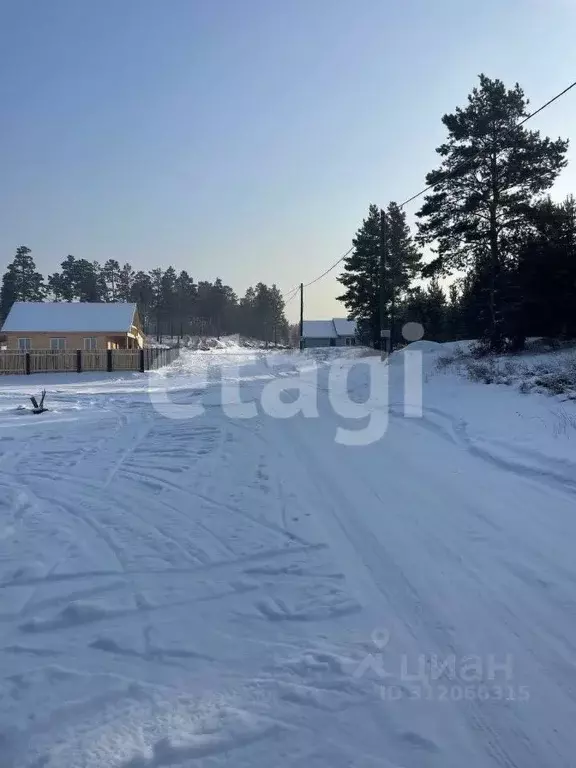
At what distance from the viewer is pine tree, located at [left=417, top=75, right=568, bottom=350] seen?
2233 centimetres

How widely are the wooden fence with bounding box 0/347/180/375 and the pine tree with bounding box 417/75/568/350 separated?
1744 cm

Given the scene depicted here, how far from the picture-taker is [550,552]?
14.7 ft

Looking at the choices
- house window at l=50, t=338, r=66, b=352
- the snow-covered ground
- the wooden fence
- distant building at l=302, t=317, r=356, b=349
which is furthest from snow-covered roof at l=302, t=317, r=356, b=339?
the snow-covered ground

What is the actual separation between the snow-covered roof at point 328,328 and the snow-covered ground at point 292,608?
271ft

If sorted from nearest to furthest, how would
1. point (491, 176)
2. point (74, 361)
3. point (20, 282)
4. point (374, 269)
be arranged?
point (491, 176)
point (74, 361)
point (374, 269)
point (20, 282)

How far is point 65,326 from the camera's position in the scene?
41.4 metres

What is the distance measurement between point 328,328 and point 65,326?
5728 centimetres

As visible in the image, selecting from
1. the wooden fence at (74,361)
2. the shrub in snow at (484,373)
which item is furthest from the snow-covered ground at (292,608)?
the wooden fence at (74,361)

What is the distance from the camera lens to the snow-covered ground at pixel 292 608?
2488mm

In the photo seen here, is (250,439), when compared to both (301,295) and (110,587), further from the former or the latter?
(301,295)

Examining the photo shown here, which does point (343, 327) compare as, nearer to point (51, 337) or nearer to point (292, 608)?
point (51, 337)

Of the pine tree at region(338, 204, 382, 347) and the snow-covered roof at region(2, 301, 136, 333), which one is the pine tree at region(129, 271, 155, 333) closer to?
the snow-covered roof at region(2, 301, 136, 333)

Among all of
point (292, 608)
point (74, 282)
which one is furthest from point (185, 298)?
point (292, 608)

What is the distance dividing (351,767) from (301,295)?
51550mm
